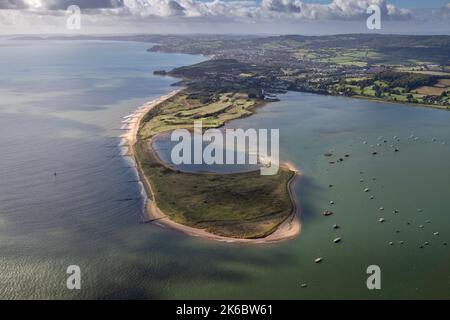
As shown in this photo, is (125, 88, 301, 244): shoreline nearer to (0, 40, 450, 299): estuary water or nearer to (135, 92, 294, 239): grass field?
(135, 92, 294, 239): grass field

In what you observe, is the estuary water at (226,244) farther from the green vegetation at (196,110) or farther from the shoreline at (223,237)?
the green vegetation at (196,110)

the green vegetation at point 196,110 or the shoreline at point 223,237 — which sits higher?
the green vegetation at point 196,110

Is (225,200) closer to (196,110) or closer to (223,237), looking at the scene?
(223,237)

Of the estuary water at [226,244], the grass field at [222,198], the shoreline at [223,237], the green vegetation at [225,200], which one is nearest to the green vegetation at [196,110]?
the estuary water at [226,244]

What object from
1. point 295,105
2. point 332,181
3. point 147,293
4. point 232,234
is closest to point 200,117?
point 295,105

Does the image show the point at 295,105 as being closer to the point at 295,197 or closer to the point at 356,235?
the point at 295,197

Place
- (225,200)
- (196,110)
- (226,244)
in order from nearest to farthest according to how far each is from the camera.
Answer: (226,244), (225,200), (196,110)

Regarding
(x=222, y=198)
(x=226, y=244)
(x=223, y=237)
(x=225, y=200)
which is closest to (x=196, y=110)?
(x=222, y=198)

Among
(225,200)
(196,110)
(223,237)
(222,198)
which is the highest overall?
(196,110)

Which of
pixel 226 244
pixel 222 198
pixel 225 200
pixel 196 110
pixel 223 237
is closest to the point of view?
pixel 226 244
